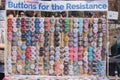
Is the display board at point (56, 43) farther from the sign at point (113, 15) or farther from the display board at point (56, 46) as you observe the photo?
the sign at point (113, 15)

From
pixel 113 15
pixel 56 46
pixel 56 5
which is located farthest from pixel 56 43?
pixel 113 15

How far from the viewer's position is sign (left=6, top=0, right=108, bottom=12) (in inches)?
317

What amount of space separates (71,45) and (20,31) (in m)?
0.81

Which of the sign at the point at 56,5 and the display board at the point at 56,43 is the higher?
the sign at the point at 56,5

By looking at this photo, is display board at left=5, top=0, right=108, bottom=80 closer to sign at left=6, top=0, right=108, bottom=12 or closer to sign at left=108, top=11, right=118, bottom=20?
sign at left=6, top=0, right=108, bottom=12

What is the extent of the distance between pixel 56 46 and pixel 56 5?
2.05ft

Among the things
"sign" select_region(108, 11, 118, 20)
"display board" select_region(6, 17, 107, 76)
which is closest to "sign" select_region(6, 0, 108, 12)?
"display board" select_region(6, 17, 107, 76)

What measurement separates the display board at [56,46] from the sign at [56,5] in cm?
16

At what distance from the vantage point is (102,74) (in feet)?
26.7

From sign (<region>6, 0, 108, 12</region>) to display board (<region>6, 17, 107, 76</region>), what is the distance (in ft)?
0.52

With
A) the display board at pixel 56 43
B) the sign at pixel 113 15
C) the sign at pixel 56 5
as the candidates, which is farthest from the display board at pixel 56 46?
the sign at pixel 113 15

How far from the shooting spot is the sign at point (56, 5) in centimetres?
805

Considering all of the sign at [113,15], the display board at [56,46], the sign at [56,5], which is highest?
the sign at [56,5]

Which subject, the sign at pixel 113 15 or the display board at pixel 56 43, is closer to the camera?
the display board at pixel 56 43
